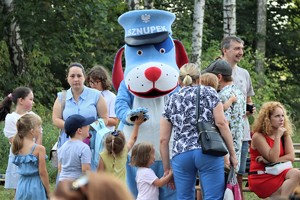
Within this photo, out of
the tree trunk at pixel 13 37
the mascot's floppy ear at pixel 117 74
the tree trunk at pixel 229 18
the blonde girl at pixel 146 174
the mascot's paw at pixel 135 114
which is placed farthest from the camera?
the tree trunk at pixel 13 37

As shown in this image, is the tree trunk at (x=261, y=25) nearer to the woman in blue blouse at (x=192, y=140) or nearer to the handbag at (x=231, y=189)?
the handbag at (x=231, y=189)

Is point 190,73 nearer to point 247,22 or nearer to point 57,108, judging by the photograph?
point 57,108

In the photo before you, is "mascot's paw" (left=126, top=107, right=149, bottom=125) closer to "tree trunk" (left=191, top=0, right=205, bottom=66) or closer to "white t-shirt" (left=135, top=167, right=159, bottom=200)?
"white t-shirt" (left=135, top=167, right=159, bottom=200)

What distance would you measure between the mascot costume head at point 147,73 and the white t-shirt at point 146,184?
316mm

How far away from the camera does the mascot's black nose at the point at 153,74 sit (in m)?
9.20

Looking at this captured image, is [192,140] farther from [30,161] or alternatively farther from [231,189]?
[30,161]

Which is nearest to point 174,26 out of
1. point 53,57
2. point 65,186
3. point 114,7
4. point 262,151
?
point 114,7

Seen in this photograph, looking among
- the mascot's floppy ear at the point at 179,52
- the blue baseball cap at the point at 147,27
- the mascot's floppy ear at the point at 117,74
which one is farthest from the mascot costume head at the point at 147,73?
the mascot's floppy ear at the point at 117,74

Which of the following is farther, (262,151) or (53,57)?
(53,57)

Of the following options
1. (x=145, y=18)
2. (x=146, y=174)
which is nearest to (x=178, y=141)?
(x=146, y=174)

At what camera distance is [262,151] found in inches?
385

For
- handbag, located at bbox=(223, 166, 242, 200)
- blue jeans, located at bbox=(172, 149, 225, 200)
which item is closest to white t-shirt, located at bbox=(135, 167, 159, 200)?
blue jeans, located at bbox=(172, 149, 225, 200)

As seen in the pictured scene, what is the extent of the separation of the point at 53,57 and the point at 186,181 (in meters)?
15.6

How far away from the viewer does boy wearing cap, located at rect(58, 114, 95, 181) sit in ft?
28.0
